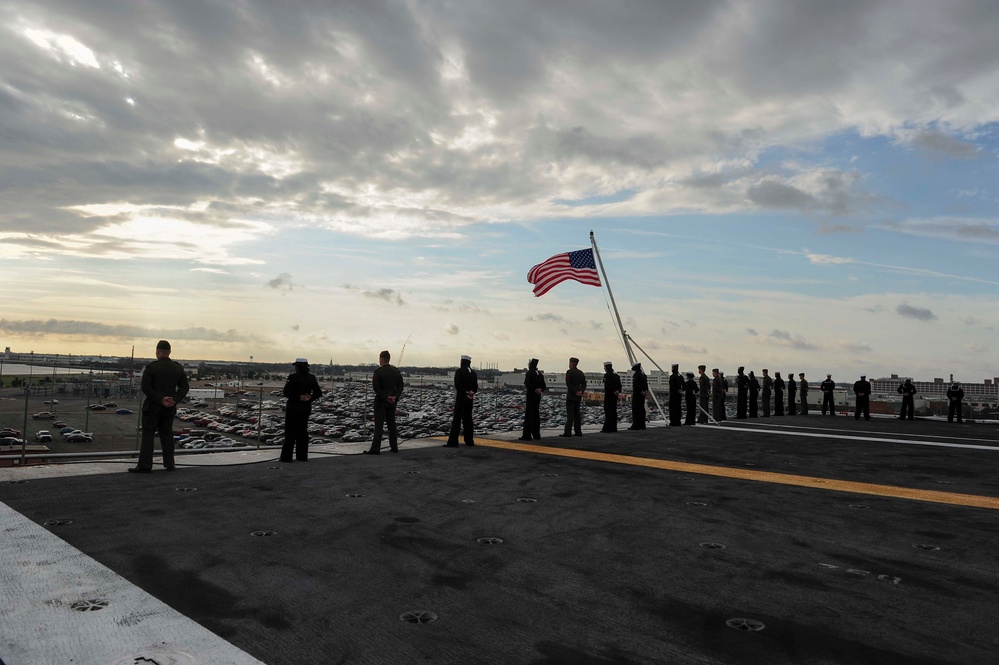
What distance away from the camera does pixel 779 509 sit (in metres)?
6.51

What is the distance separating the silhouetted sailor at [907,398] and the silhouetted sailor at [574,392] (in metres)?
17.8

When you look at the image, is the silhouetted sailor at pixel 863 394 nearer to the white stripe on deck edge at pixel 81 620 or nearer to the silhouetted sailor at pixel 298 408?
the silhouetted sailor at pixel 298 408

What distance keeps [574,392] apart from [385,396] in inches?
207

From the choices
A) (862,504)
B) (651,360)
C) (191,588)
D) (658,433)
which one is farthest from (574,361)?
A: (191,588)

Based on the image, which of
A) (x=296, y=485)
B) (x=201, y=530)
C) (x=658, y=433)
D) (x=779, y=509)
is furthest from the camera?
(x=658, y=433)

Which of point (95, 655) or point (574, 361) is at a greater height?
point (574, 361)

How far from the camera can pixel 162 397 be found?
8.70 m

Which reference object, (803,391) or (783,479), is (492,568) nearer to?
(783,479)

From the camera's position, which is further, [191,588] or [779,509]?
[779,509]

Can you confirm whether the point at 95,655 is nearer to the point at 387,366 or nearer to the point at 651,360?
the point at 387,366

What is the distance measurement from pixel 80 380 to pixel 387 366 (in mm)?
6491

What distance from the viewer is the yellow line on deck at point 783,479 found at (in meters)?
7.32

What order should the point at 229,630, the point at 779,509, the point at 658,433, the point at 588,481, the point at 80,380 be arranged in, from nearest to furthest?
the point at 229,630, the point at 779,509, the point at 588,481, the point at 80,380, the point at 658,433

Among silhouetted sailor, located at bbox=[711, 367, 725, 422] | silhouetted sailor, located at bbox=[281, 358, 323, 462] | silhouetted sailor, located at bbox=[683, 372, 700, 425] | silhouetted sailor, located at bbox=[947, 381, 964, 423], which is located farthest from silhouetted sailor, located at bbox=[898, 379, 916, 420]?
silhouetted sailor, located at bbox=[281, 358, 323, 462]
